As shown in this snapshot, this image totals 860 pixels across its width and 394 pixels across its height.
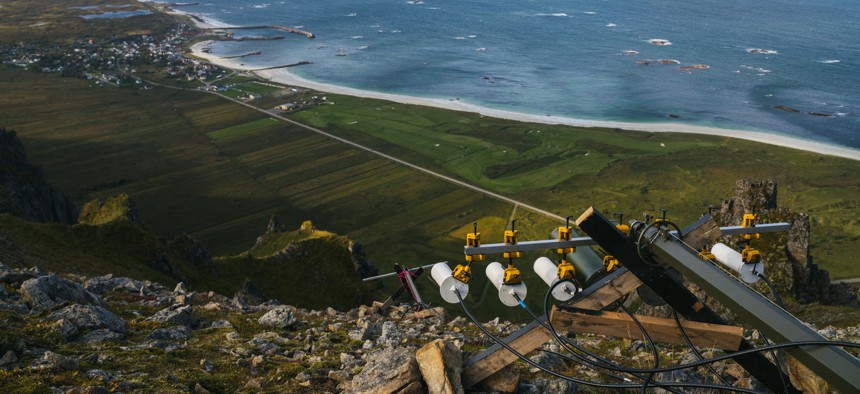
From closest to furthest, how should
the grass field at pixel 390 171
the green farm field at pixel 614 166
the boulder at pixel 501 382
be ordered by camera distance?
the boulder at pixel 501 382 < the grass field at pixel 390 171 < the green farm field at pixel 614 166

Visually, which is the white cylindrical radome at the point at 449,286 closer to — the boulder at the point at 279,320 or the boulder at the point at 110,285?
the boulder at the point at 279,320

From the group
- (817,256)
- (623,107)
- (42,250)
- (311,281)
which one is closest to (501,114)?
(623,107)

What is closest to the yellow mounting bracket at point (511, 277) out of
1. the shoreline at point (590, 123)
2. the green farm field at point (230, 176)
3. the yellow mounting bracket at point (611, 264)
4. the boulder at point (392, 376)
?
the yellow mounting bracket at point (611, 264)

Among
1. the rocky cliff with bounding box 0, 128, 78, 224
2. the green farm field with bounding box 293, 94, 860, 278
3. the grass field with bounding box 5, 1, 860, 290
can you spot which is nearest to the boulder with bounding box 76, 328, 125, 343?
the rocky cliff with bounding box 0, 128, 78, 224

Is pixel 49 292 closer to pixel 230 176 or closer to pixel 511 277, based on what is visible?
pixel 511 277

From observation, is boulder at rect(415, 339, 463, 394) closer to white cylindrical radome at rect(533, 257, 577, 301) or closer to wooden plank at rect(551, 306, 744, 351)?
wooden plank at rect(551, 306, 744, 351)
